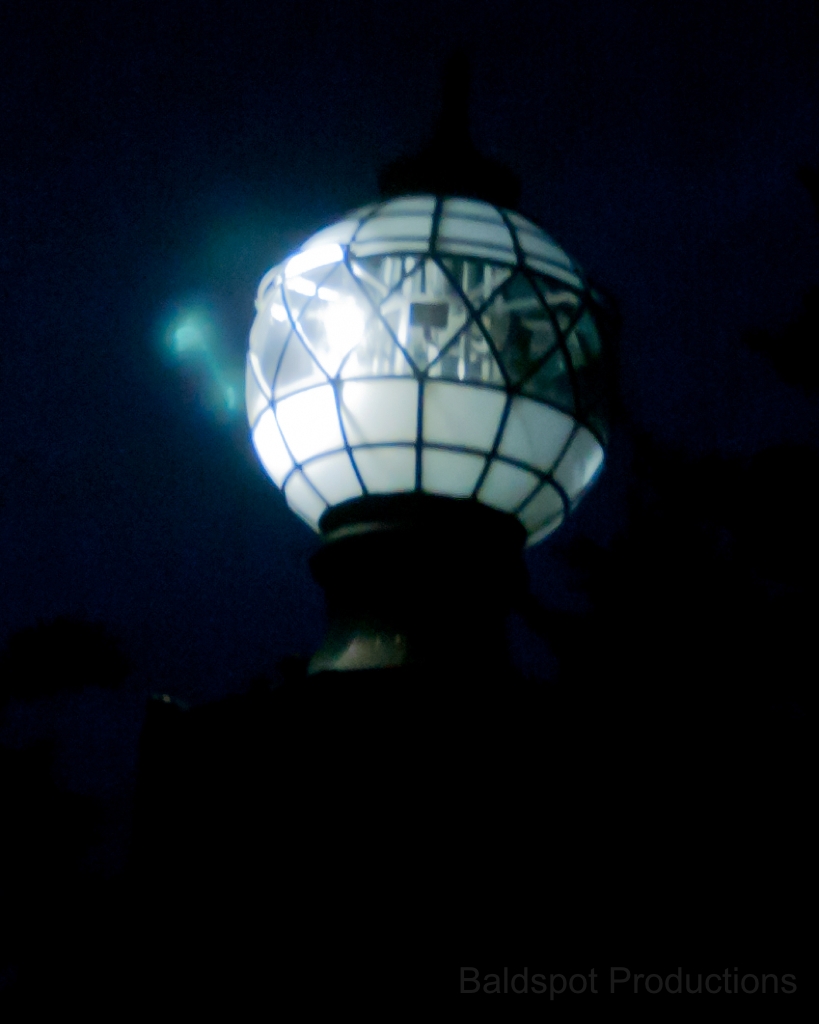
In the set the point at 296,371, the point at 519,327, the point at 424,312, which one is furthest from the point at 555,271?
the point at 296,371

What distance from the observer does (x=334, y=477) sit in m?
2.63

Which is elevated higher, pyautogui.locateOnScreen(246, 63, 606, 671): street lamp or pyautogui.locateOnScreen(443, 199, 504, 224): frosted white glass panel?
pyautogui.locateOnScreen(443, 199, 504, 224): frosted white glass panel

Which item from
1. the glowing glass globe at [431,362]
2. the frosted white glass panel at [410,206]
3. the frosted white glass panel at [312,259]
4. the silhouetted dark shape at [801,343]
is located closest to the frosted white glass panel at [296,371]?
the glowing glass globe at [431,362]

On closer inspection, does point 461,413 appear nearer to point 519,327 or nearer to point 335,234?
point 519,327

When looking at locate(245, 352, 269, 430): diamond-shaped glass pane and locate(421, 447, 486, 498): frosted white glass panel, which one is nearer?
locate(421, 447, 486, 498): frosted white glass panel

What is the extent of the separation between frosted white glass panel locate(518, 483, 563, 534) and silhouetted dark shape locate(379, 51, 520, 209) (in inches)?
31.5

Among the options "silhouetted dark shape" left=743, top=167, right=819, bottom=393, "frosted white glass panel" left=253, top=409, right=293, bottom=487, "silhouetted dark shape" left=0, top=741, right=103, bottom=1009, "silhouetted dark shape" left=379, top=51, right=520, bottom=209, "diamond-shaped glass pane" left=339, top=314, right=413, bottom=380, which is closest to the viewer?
"diamond-shaped glass pane" left=339, top=314, right=413, bottom=380

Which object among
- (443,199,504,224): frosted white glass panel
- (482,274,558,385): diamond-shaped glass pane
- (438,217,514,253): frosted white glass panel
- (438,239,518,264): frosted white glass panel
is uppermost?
(443,199,504,224): frosted white glass panel

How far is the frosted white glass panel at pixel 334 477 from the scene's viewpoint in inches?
102

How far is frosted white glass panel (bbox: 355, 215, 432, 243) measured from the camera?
2592 mm

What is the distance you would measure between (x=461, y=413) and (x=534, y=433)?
8.0 inches

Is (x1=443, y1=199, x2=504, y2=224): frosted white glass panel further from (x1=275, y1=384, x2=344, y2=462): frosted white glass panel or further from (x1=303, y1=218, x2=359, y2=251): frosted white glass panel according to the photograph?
(x1=275, y1=384, x2=344, y2=462): frosted white glass panel

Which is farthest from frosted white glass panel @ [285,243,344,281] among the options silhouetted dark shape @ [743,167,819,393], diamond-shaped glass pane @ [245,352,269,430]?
silhouetted dark shape @ [743,167,819,393]

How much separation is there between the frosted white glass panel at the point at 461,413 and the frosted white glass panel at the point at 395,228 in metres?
→ 0.40
